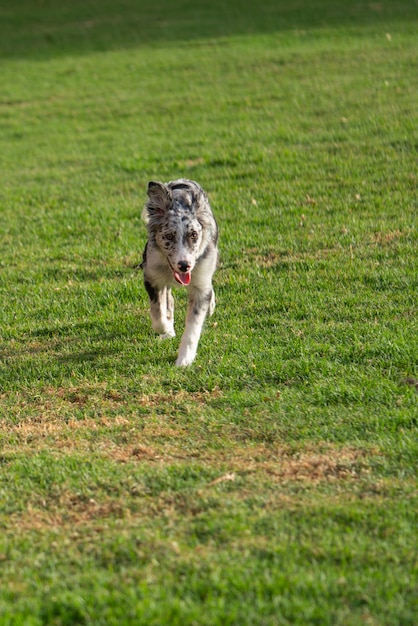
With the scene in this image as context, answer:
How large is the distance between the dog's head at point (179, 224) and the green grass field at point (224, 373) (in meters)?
0.83

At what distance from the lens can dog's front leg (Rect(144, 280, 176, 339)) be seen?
788 centimetres

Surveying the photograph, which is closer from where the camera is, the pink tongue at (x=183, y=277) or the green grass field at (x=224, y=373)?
the green grass field at (x=224, y=373)

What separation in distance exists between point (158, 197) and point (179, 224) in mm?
342

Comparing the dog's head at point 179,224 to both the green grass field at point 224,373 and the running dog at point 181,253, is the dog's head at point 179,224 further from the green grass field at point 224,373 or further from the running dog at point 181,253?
the green grass field at point 224,373

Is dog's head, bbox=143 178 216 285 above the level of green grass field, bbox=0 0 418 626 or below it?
above

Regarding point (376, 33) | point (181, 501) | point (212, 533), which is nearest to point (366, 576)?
point (212, 533)

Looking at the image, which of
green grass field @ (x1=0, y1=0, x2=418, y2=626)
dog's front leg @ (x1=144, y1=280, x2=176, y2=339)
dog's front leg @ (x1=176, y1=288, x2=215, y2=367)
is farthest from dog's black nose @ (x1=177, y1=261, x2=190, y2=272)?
green grass field @ (x1=0, y1=0, x2=418, y2=626)

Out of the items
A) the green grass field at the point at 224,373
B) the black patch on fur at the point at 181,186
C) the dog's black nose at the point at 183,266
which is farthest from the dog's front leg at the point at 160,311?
the black patch on fur at the point at 181,186

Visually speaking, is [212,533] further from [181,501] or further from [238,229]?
[238,229]

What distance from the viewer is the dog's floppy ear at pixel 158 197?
7469 mm

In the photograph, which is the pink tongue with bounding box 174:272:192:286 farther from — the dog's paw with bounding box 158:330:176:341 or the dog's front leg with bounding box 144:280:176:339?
the dog's paw with bounding box 158:330:176:341

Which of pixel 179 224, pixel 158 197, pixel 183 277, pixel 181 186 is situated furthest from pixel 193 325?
pixel 181 186

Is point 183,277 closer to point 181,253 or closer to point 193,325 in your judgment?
point 181,253

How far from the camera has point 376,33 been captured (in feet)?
71.4
